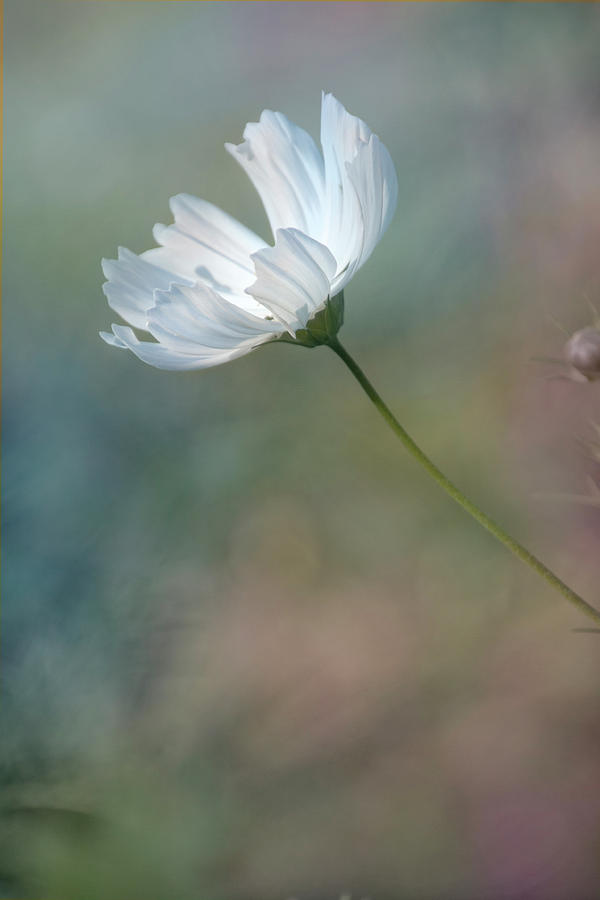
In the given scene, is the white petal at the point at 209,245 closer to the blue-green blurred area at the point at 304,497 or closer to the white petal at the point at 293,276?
the white petal at the point at 293,276

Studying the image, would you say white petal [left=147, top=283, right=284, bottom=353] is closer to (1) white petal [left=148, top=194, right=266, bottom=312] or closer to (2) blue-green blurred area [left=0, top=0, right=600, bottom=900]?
(1) white petal [left=148, top=194, right=266, bottom=312]

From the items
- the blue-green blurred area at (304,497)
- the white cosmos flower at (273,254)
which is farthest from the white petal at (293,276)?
the blue-green blurred area at (304,497)

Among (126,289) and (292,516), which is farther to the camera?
(292,516)

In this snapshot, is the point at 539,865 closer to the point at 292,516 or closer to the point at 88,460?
the point at 292,516

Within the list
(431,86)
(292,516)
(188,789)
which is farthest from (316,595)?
(431,86)

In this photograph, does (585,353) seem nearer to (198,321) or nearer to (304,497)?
(198,321)

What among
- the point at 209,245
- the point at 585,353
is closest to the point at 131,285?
the point at 209,245
